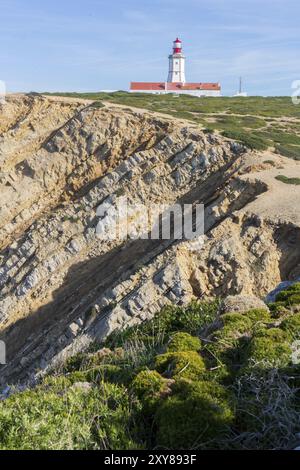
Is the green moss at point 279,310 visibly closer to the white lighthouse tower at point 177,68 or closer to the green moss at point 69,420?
the green moss at point 69,420

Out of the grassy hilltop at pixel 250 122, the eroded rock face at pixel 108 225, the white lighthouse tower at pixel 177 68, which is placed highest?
the white lighthouse tower at pixel 177 68

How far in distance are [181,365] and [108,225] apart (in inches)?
882

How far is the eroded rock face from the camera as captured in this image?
72.9ft

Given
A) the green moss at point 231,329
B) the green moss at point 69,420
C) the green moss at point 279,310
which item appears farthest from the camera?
the green moss at point 279,310

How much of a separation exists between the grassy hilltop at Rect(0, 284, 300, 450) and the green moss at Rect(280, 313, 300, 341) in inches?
0.7

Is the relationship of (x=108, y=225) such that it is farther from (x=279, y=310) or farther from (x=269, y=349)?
(x=269, y=349)

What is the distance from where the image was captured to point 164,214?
30.0 m

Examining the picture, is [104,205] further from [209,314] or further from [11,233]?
[209,314]

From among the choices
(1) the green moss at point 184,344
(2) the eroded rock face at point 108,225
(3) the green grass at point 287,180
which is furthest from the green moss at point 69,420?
(3) the green grass at point 287,180

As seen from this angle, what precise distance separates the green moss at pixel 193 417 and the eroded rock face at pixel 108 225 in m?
13.0

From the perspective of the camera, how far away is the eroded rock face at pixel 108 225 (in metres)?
22.2

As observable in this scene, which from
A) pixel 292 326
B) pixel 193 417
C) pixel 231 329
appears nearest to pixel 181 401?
pixel 193 417

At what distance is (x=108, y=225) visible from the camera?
30641 millimetres
